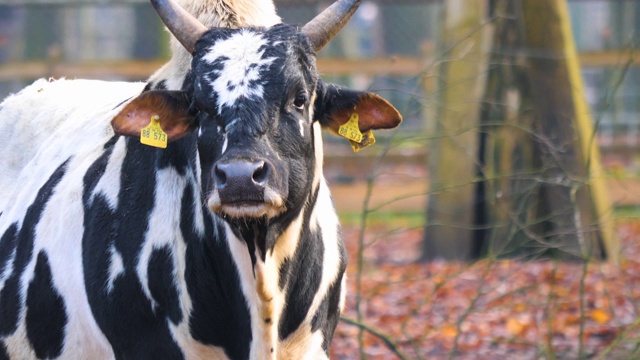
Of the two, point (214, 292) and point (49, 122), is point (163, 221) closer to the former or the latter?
point (214, 292)

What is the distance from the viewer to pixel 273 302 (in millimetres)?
4266

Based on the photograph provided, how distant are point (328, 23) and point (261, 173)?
874 mm

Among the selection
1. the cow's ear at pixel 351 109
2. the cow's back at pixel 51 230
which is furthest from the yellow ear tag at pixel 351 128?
the cow's back at pixel 51 230

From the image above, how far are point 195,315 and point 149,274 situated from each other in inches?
9.7

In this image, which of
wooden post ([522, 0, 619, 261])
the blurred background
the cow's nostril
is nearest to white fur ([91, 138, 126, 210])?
the cow's nostril

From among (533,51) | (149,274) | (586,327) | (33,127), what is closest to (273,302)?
(149,274)

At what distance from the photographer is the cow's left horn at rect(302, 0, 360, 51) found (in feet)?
14.4

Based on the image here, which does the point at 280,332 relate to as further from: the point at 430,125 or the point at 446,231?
the point at 430,125

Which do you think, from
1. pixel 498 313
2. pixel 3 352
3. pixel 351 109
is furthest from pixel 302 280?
pixel 498 313

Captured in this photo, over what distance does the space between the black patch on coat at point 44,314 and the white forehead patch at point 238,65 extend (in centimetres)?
126

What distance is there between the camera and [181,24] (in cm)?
435

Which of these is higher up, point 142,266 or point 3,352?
point 142,266

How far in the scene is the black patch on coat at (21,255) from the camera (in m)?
4.97

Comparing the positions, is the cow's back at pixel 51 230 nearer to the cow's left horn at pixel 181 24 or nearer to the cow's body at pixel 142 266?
the cow's body at pixel 142 266
